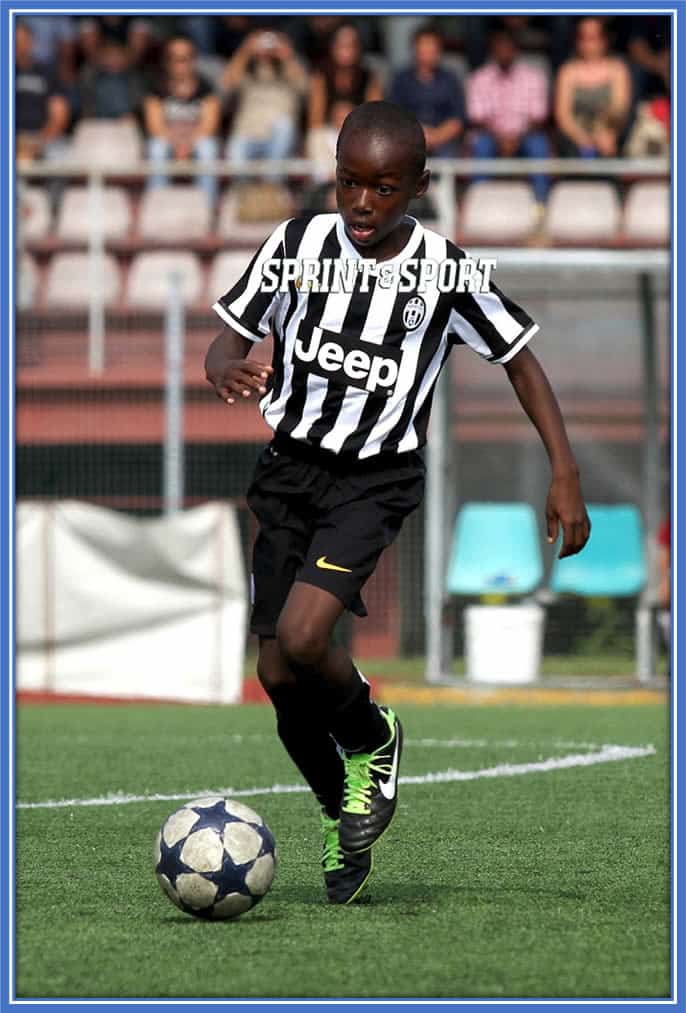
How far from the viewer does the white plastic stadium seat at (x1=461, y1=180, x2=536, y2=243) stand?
611 inches

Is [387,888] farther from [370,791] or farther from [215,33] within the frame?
[215,33]

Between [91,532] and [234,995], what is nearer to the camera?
[234,995]

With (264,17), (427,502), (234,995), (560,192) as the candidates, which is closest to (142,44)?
(264,17)

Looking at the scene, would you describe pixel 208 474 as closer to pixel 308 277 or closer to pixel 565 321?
pixel 565 321

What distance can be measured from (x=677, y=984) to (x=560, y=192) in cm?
1249

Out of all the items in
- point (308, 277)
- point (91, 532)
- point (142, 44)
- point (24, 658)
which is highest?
point (142, 44)

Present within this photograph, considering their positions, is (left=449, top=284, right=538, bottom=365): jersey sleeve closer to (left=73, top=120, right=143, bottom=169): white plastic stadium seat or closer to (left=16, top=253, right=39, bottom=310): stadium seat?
(left=16, top=253, right=39, bottom=310): stadium seat

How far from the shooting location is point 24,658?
41.4 ft

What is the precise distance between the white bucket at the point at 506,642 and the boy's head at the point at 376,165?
851cm

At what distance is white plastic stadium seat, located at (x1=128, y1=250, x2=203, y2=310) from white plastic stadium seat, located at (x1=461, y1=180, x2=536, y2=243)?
2246mm

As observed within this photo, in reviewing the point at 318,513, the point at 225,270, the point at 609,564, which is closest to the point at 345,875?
the point at 318,513

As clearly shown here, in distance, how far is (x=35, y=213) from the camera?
16266 mm

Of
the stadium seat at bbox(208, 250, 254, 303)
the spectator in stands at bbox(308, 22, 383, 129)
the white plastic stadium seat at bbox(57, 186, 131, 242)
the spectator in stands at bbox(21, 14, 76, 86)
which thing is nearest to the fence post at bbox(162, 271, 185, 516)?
the stadium seat at bbox(208, 250, 254, 303)

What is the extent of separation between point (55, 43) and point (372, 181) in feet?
44.2
